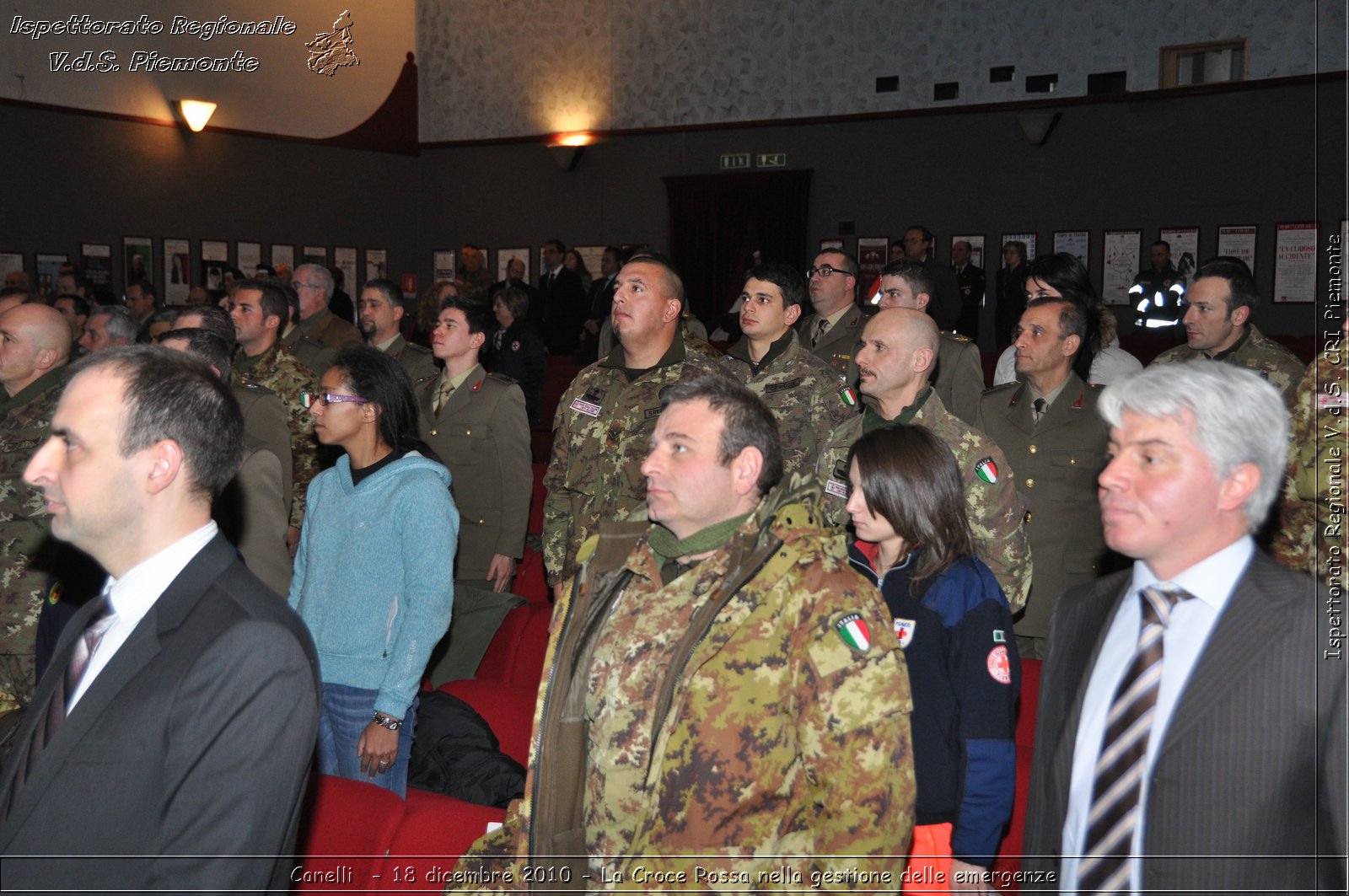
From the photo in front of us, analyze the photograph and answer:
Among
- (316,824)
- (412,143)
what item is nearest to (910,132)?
(412,143)

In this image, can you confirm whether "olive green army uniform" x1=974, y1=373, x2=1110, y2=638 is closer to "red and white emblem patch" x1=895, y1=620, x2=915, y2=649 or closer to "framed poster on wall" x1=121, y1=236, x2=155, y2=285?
"red and white emblem patch" x1=895, y1=620, x2=915, y2=649

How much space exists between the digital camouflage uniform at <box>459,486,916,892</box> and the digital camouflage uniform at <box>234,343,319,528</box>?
3.33 m

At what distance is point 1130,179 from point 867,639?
1172cm

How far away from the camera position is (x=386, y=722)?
3.03 metres

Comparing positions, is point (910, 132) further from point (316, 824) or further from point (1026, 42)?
point (316, 824)

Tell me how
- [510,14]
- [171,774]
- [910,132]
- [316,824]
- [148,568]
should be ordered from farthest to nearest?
1. [510,14]
2. [910,132]
3. [316,824]
4. [148,568]
5. [171,774]

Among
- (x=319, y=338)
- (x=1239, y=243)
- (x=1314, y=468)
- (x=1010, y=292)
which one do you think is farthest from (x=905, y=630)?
(x=1239, y=243)

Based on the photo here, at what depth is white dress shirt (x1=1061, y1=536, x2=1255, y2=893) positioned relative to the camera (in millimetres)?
1773

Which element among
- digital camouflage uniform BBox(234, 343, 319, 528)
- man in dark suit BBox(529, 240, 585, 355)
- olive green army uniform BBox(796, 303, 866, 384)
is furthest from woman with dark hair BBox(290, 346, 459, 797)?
man in dark suit BBox(529, 240, 585, 355)

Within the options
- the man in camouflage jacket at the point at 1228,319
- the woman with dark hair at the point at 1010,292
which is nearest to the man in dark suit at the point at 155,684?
the man in camouflage jacket at the point at 1228,319

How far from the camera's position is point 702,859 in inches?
74.9

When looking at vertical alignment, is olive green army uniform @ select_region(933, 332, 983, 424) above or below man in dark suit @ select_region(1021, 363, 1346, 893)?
above

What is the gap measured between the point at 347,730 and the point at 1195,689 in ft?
7.33

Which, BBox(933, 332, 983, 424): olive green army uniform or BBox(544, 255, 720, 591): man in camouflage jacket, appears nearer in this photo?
BBox(544, 255, 720, 591): man in camouflage jacket
